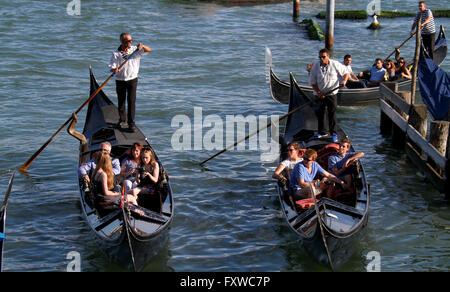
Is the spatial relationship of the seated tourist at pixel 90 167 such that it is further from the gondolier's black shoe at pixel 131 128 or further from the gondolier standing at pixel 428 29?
the gondolier standing at pixel 428 29

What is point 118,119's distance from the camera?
23.8 ft

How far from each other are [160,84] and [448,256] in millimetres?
7094

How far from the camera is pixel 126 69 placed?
687cm

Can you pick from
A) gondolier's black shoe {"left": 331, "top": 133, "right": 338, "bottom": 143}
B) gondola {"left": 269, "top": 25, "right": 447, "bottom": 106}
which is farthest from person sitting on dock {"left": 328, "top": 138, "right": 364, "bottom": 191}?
gondola {"left": 269, "top": 25, "right": 447, "bottom": 106}

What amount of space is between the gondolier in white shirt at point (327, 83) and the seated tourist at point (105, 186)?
2.41 m

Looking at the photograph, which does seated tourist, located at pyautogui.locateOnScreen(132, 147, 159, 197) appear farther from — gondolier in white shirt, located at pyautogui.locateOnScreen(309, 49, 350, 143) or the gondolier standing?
the gondolier standing

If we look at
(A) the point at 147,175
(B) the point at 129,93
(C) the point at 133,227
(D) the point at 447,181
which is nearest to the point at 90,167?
A: (A) the point at 147,175

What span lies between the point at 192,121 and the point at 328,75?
3128mm

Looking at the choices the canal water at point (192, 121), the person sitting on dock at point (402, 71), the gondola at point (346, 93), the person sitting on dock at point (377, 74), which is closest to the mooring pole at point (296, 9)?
the canal water at point (192, 121)

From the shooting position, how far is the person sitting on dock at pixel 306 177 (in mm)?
5633

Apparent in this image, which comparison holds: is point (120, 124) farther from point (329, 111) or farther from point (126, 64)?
point (329, 111)

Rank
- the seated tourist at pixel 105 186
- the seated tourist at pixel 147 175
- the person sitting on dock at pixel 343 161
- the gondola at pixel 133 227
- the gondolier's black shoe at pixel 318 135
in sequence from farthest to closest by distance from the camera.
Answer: the gondolier's black shoe at pixel 318 135 → the person sitting on dock at pixel 343 161 → the seated tourist at pixel 147 175 → the seated tourist at pixel 105 186 → the gondola at pixel 133 227

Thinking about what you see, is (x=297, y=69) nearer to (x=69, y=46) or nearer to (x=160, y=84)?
(x=160, y=84)
